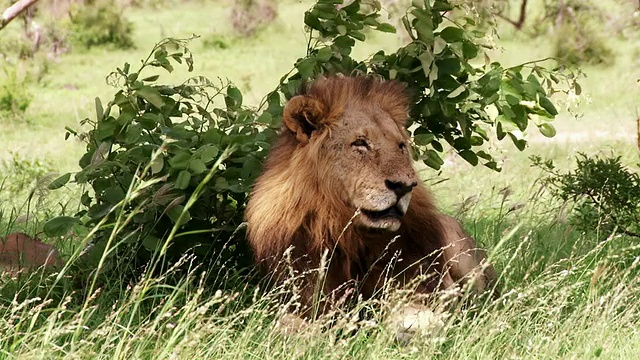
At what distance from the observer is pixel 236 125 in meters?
4.93

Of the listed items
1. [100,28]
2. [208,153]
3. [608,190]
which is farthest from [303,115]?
[100,28]

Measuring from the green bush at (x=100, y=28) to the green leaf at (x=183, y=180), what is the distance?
18801 mm

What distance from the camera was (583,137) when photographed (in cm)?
1340

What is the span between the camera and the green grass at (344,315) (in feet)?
12.4

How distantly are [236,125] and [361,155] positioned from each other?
100cm

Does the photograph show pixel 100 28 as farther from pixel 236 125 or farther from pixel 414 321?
pixel 414 321

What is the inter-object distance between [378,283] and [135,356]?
3.87 ft

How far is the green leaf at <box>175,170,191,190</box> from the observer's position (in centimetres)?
449

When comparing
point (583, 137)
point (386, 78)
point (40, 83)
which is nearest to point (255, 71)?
point (40, 83)

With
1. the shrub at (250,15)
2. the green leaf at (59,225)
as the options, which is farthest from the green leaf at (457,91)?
the shrub at (250,15)

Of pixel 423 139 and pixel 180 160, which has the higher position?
pixel 180 160

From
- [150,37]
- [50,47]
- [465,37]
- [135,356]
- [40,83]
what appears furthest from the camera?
[150,37]

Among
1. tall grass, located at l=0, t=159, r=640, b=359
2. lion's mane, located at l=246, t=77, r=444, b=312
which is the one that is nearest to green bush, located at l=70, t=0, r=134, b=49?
tall grass, located at l=0, t=159, r=640, b=359

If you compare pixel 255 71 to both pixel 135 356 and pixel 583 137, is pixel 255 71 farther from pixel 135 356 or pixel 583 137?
pixel 135 356
